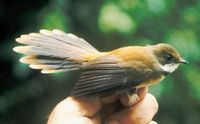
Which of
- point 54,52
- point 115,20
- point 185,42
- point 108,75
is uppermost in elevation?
point 115,20

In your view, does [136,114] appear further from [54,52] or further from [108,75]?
[54,52]

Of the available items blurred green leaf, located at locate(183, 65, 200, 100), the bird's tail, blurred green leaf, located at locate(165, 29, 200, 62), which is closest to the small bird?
the bird's tail

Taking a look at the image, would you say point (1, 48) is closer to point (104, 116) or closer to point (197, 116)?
point (197, 116)

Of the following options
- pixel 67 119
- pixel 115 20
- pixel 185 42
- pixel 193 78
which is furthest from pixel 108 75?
pixel 193 78

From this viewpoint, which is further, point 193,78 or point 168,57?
point 193,78

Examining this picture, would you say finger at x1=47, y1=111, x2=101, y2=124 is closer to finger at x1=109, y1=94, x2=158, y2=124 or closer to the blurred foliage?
finger at x1=109, y1=94, x2=158, y2=124

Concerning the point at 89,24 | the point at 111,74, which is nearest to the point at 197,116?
the point at 89,24

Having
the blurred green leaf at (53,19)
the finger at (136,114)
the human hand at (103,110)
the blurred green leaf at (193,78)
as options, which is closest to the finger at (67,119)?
the human hand at (103,110)
